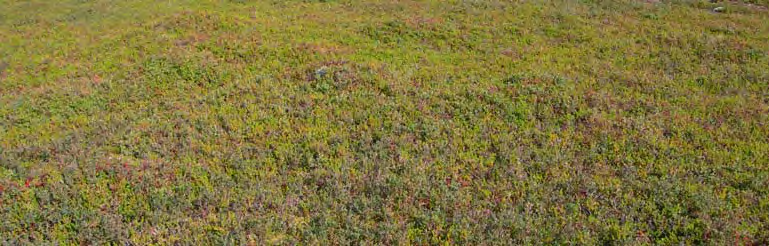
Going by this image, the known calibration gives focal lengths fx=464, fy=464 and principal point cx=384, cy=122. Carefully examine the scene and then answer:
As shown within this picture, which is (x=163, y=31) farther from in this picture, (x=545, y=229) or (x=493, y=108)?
(x=545, y=229)

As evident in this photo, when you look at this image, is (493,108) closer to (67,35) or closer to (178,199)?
(178,199)

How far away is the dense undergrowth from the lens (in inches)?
318

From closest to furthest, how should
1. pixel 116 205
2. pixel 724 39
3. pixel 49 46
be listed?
pixel 116 205 → pixel 724 39 → pixel 49 46

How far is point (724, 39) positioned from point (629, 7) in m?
6.90

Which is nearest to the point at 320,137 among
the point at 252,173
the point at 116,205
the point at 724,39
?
the point at 252,173

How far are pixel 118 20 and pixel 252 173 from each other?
22953 millimetres

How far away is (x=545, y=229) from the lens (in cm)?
784

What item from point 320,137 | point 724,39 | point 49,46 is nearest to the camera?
point 320,137

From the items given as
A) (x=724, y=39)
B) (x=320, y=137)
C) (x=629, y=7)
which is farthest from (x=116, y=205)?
(x=629, y=7)

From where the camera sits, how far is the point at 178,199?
877 cm

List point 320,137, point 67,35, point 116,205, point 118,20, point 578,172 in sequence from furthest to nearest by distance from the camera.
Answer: point 118,20 → point 67,35 → point 320,137 → point 578,172 → point 116,205

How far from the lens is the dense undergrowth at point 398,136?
318 inches

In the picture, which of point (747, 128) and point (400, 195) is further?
point (747, 128)

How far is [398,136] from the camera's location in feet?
35.9
